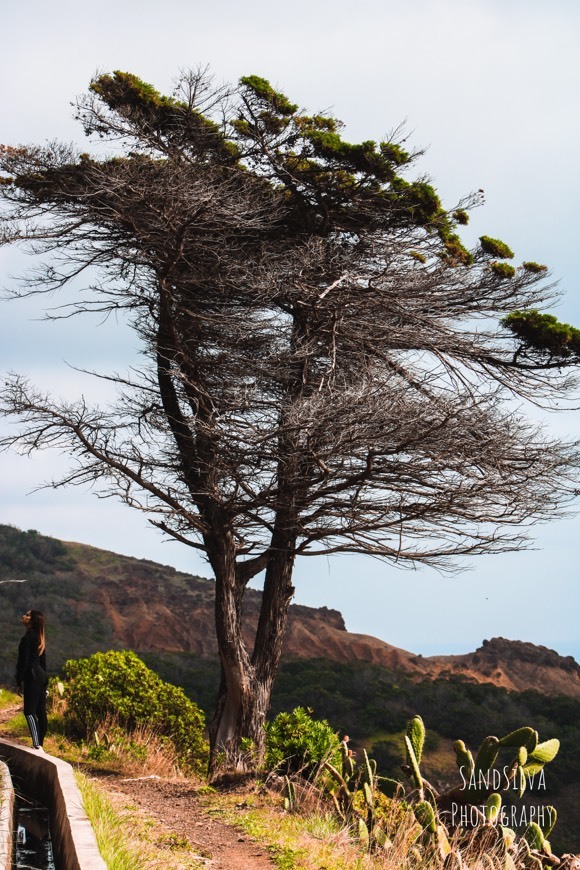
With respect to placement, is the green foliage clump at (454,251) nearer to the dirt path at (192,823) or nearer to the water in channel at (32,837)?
the dirt path at (192,823)

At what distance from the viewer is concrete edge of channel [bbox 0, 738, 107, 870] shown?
5410mm

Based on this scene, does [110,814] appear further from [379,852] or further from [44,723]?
[44,723]

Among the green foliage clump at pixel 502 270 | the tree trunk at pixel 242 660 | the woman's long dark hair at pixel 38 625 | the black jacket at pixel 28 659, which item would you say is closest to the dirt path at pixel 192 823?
the tree trunk at pixel 242 660

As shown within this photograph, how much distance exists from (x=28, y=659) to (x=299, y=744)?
313cm

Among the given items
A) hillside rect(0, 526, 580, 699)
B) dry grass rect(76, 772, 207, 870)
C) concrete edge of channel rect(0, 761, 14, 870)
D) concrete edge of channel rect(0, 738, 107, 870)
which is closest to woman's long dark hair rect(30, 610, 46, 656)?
concrete edge of channel rect(0, 738, 107, 870)

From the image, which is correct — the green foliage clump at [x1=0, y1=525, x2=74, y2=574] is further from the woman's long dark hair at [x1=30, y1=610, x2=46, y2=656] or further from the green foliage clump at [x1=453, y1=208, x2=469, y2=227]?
the green foliage clump at [x1=453, y1=208, x2=469, y2=227]

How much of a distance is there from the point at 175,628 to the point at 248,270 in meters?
26.5

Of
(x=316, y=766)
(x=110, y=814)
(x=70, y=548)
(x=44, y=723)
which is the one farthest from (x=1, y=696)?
(x=70, y=548)

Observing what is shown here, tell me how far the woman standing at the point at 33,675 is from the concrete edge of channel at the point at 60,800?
0.33 m

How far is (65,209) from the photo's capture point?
1323cm

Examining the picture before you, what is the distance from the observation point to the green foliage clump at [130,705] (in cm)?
1282

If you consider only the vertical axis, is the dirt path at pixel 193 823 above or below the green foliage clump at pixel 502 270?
below

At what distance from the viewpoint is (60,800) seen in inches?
276

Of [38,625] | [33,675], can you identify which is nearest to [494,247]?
[38,625]
